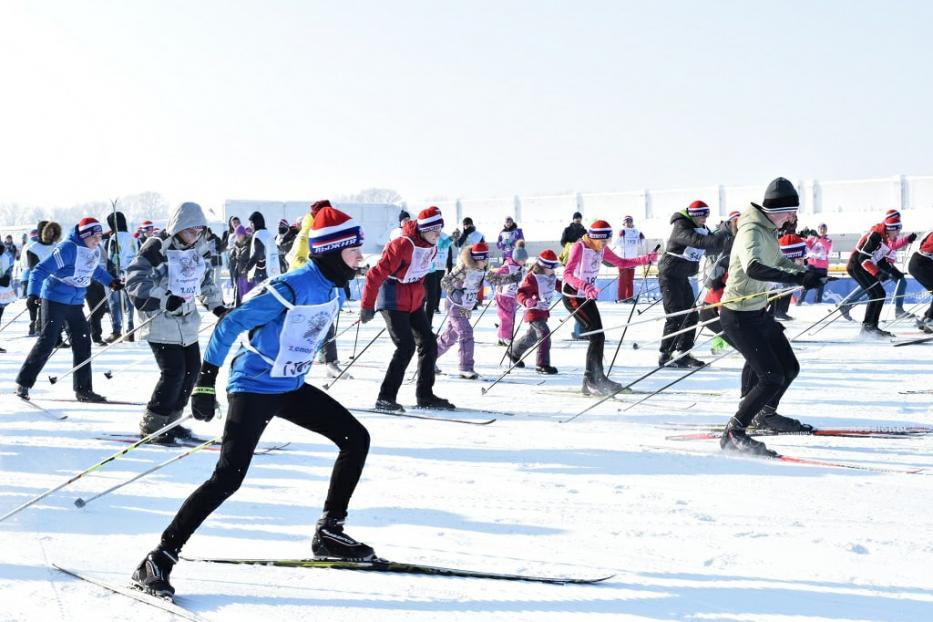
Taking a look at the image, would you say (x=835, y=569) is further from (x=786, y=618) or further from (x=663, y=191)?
(x=663, y=191)

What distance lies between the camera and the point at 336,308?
4.39 m

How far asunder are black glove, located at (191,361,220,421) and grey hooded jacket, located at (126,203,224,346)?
2.72 m

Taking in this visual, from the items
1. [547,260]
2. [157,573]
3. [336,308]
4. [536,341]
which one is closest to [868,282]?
[547,260]

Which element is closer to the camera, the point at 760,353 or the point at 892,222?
the point at 760,353

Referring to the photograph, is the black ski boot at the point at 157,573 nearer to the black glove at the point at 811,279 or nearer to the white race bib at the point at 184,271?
the white race bib at the point at 184,271

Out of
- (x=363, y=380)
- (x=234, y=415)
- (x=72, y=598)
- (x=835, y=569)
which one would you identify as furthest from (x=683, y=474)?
(x=363, y=380)

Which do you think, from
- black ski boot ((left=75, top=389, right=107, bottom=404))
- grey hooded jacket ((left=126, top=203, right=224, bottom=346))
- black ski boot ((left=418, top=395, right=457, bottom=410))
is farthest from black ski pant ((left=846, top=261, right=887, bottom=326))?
grey hooded jacket ((left=126, top=203, right=224, bottom=346))

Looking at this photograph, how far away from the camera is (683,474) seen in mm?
6105

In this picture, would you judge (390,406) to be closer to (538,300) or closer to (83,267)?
(83,267)

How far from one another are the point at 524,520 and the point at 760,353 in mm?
2229

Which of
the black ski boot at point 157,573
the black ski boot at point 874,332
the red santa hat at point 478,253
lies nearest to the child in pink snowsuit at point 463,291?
the red santa hat at point 478,253

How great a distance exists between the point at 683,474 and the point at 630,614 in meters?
2.42

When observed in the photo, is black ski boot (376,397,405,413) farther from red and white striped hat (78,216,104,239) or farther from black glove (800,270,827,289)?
black glove (800,270,827,289)

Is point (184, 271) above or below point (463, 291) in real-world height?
above
